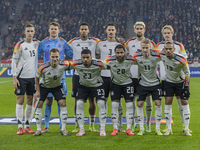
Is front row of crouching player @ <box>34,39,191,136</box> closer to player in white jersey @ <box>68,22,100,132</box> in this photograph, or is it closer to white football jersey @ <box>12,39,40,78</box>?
player in white jersey @ <box>68,22,100,132</box>

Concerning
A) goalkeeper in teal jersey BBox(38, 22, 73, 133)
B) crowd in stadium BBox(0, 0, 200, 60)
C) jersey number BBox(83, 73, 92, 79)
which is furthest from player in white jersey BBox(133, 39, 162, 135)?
crowd in stadium BBox(0, 0, 200, 60)

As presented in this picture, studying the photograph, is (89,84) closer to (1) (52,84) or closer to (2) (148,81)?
(1) (52,84)

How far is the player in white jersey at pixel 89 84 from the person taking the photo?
5578mm

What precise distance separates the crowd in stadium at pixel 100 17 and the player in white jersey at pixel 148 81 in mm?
22329

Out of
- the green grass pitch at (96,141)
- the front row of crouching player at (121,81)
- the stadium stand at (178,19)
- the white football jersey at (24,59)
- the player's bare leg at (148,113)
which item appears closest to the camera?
the green grass pitch at (96,141)

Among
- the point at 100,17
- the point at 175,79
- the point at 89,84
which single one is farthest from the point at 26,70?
the point at 100,17

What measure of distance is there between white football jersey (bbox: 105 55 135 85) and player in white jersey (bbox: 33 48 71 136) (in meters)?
0.89

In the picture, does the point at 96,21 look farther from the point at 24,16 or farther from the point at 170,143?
the point at 170,143

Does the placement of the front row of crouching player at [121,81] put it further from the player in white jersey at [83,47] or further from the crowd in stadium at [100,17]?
the crowd in stadium at [100,17]

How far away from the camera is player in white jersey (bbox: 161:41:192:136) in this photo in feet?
17.8

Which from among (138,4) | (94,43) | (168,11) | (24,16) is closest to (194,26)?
(168,11)

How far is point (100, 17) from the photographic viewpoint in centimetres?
3098

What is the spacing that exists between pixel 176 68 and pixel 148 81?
2.00 ft

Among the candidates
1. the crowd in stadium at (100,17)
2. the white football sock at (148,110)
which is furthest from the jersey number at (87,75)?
the crowd in stadium at (100,17)
